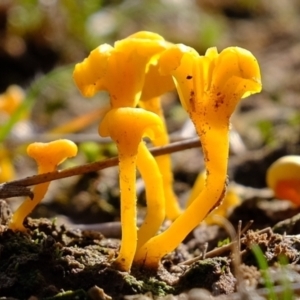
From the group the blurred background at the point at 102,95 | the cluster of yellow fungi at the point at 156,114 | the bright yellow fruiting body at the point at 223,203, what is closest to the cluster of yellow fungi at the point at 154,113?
the cluster of yellow fungi at the point at 156,114

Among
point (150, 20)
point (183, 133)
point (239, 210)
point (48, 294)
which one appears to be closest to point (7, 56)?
point (150, 20)

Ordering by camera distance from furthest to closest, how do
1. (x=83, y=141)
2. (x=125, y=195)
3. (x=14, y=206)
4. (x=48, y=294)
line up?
(x=83, y=141) < (x=14, y=206) < (x=125, y=195) < (x=48, y=294)

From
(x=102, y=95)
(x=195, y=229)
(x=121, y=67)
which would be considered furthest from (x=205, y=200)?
(x=102, y=95)

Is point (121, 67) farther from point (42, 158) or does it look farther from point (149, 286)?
point (149, 286)

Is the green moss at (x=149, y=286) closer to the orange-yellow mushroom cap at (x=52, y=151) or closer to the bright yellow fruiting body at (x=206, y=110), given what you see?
the bright yellow fruiting body at (x=206, y=110)

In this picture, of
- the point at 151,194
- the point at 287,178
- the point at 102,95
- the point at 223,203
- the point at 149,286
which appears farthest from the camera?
the point at 102,95

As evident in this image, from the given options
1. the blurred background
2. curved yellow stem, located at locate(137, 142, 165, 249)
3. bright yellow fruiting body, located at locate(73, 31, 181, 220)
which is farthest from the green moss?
the blurred background

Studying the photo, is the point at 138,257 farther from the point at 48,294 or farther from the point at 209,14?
the point at 209,14
